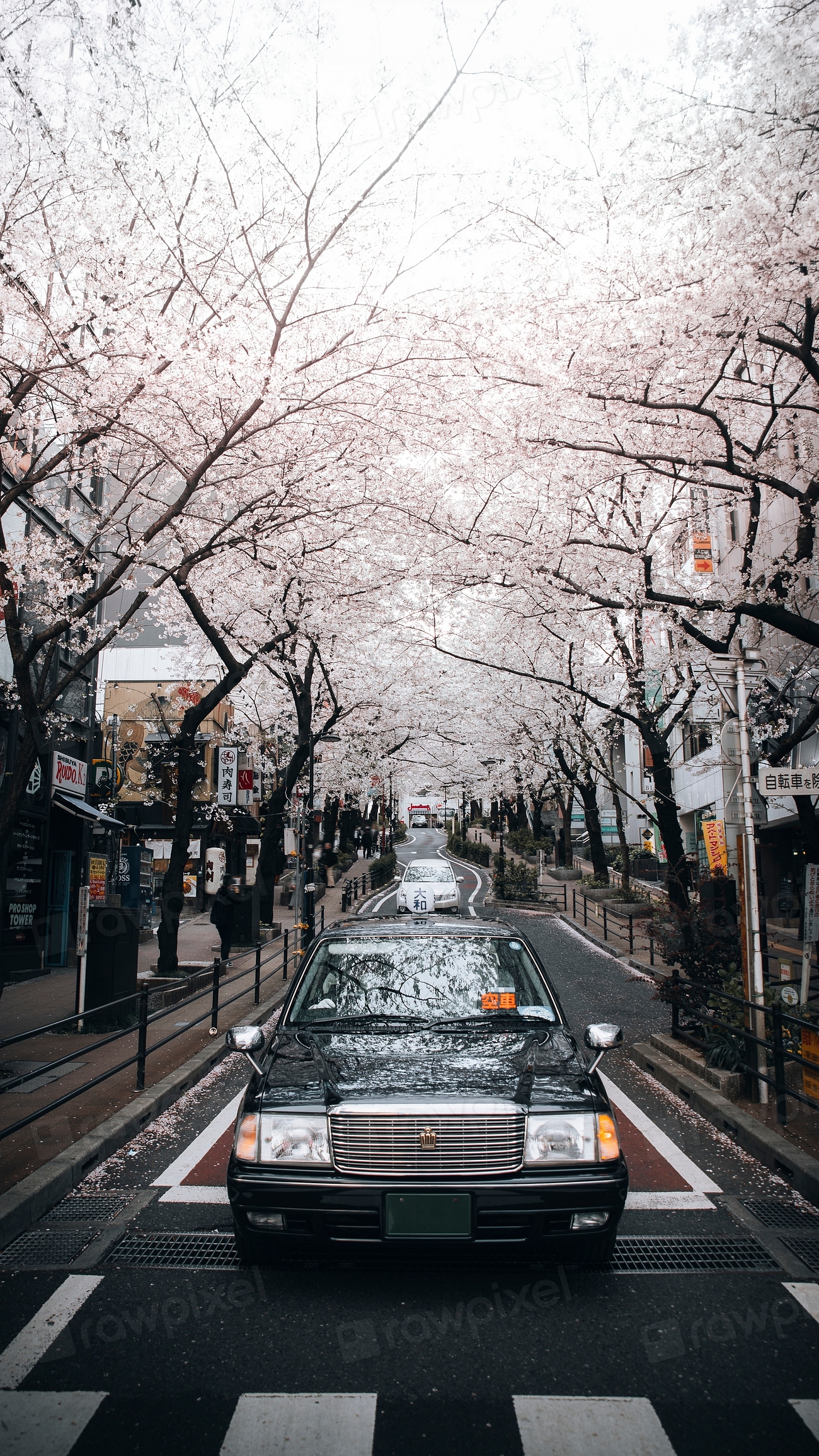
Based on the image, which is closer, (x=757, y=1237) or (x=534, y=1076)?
(x=534, y=1076)

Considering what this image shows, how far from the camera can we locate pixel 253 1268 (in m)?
3.91

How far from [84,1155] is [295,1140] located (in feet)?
8.29

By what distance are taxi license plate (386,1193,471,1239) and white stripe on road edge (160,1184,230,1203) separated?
182 cm

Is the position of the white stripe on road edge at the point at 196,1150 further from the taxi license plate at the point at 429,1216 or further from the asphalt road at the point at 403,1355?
the taxi license plate at the point at 429,1216

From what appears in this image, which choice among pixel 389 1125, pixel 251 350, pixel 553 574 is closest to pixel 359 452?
pixel 251 350

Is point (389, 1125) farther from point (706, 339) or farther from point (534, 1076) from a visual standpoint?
point (706, 339)

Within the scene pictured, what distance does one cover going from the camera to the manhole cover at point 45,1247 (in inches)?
160

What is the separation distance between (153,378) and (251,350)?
119cm

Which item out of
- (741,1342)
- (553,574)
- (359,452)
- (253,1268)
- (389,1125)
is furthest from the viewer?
(553,574)

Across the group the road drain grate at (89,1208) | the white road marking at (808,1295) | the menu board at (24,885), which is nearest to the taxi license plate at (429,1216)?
the white road marking at (808,1295)

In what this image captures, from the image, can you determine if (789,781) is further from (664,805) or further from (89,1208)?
(664,805)

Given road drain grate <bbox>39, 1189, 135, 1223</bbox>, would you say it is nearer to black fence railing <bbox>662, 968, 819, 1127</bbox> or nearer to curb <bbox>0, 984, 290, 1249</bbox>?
curb <bbox>0, 984, 290, 1249</bbox>

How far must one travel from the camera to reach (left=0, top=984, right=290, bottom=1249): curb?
14.7ft

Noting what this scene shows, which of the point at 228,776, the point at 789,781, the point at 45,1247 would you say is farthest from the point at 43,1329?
the point at 228,776
